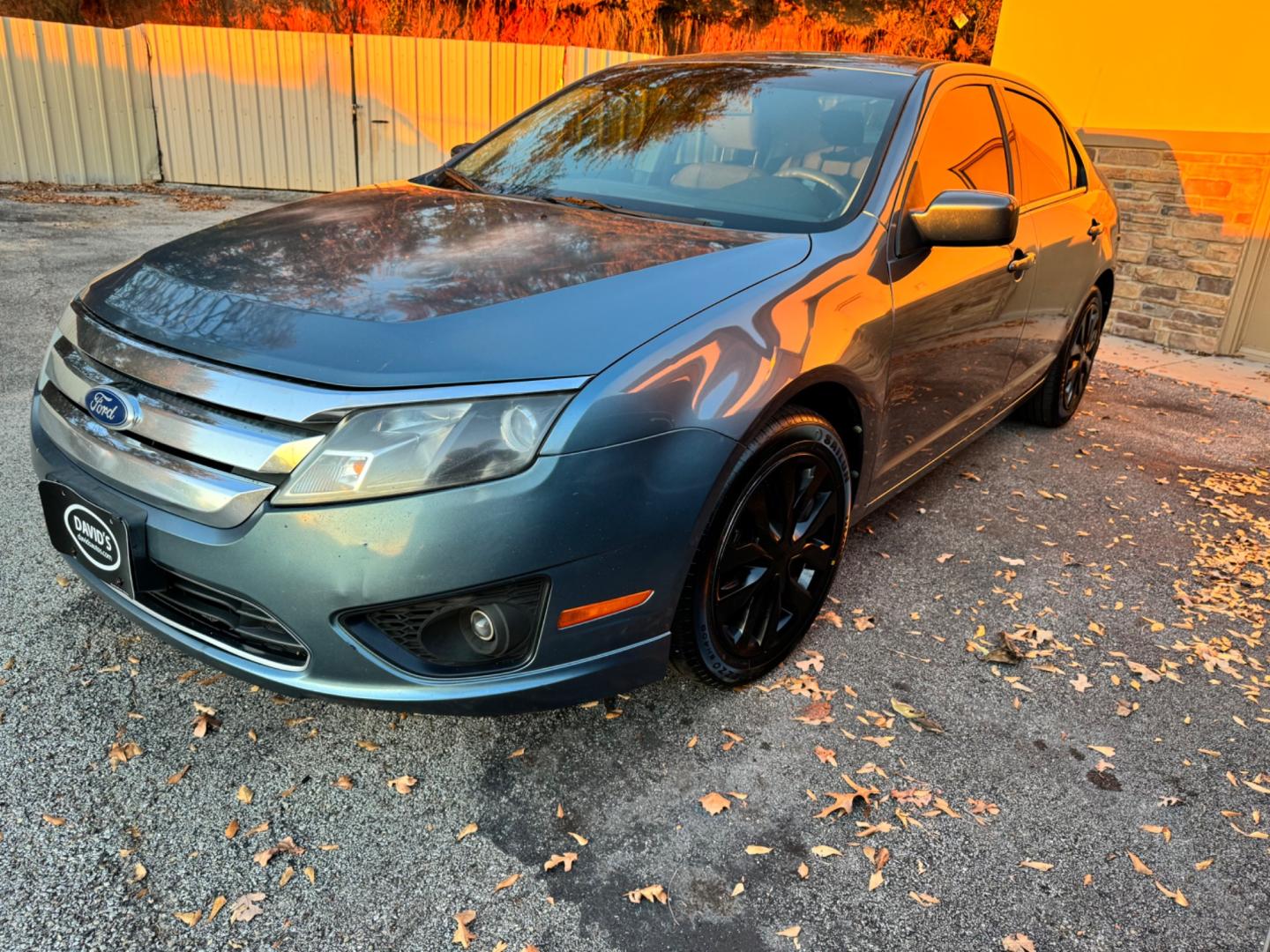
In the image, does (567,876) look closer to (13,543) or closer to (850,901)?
(850,901)

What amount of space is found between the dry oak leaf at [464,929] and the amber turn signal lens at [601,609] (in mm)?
599

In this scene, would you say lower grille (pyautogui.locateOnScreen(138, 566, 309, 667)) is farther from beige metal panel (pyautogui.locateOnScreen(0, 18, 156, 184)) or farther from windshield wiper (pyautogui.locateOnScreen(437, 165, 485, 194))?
beige metal panel (pyautogui.locateOnScreen(0, 18, 156, 184))

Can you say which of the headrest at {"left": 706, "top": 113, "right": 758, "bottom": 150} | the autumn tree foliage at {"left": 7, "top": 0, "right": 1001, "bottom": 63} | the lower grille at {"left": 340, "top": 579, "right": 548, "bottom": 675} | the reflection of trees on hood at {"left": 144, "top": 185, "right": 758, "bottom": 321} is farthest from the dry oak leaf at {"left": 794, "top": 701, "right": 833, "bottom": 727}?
the autumn tree foliage at {"left": 7, "top": 0, "right": 1001, "bottom": 63}

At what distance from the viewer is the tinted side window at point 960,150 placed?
2892 millimetres

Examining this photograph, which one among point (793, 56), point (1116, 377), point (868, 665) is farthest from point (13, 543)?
point (1116, 377)

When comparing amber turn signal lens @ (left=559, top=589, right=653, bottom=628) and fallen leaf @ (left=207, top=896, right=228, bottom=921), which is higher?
amber turn signal lens @ (left=559, top=589, right=653, bottom=628)

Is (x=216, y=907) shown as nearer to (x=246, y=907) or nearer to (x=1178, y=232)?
(x=246, y=907)

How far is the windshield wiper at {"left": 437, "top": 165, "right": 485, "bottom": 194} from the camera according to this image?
3111 mm

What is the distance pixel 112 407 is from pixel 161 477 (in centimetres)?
24

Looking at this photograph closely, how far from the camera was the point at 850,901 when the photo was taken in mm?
1899

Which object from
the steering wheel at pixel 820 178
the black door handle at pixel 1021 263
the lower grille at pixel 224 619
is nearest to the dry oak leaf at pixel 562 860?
the lower grille at pixel 224 619

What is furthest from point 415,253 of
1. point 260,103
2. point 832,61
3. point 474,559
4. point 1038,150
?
point 260,103

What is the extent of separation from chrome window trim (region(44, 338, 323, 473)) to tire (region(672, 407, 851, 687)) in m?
0.91

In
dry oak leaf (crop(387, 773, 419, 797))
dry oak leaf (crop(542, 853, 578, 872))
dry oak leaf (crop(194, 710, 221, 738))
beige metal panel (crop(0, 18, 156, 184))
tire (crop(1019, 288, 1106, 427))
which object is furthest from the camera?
beige metal panel (crop(0, 18, 156, 184))
